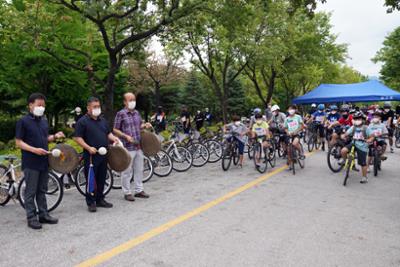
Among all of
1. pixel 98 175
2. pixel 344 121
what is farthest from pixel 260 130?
pixel 98 175

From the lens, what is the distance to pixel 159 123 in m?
14.3

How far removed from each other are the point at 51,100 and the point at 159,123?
438 inches

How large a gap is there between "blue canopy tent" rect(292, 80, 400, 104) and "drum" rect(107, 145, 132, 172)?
77.5 ft

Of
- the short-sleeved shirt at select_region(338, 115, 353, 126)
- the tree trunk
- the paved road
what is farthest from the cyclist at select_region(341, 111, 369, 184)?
the tree trunk

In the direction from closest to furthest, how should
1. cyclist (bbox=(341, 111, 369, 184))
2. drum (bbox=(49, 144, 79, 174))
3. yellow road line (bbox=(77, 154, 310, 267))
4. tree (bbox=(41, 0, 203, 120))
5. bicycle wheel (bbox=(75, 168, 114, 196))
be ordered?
yellow road line (bbox=(77, 154, 310, 267)) < drum (bbox=(49, 144, 79, 174)) < bicycle wheel (bbox=(75, 168, 114, 196)) < cyclist (bbox=(341, 111, 369, 184)) < tree (bbox=(41, 0, 203, 120))

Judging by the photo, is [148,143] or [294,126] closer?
[148,143]

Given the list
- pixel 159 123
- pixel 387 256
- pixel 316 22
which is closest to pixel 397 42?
pixel 316 22

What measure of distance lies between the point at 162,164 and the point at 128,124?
3024mm

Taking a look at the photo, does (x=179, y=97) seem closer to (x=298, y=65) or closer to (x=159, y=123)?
(x=298, y=65)

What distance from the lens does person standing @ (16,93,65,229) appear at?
202 inches

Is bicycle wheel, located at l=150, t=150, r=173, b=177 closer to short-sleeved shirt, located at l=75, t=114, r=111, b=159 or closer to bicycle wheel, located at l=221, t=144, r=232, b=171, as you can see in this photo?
bicycle wheel, located at l=221, t=144, r=232, b=171

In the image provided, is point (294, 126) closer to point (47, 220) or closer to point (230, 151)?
point (230, 151)

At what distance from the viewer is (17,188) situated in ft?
20.1

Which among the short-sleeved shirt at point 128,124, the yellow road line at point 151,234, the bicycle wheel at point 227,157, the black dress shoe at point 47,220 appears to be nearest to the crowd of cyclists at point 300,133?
the bicycle wheel at point 227,157
